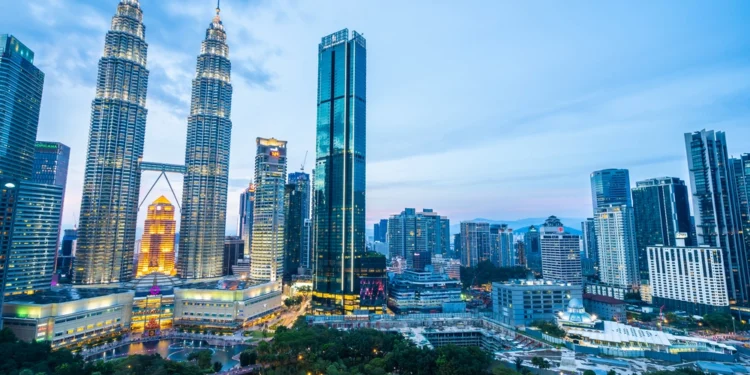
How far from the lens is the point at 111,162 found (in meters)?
142

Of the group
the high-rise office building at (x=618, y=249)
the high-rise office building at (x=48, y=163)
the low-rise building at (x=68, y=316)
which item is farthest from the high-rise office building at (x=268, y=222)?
the high-rise office building at (x=618, y=249)

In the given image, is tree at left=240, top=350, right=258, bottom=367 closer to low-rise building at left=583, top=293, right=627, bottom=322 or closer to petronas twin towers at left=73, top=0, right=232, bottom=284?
petronas twin towers at left=73, top=0, right=232, bottom=284

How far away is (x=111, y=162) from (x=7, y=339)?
90.7 metres

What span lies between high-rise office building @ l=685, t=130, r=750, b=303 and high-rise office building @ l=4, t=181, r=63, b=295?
207743 millimetres

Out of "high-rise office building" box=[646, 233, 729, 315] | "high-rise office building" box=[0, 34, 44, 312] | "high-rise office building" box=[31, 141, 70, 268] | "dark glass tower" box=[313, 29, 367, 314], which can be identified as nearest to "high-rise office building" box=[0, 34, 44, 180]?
"high-rise office building" box=[0, 34, 44, 312]

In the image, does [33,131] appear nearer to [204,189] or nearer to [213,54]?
[204,189]

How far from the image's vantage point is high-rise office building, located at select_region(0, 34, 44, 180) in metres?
103

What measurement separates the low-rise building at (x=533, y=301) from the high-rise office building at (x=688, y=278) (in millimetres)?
46516

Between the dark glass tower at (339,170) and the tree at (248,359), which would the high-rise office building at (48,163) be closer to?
the dark glass tower at (339,170)

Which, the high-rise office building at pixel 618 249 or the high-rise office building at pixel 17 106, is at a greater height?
the high-rise office building at pixel 17 106

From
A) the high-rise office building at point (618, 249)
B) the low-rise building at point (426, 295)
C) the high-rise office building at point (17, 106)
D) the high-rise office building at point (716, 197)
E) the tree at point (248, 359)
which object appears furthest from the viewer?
the high-rise office building at point (618, 249)

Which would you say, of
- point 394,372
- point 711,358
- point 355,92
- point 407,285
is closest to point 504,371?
point 394,372

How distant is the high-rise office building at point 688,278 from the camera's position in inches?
4624

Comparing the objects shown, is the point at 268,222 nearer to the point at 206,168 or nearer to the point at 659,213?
the point at 206,168
